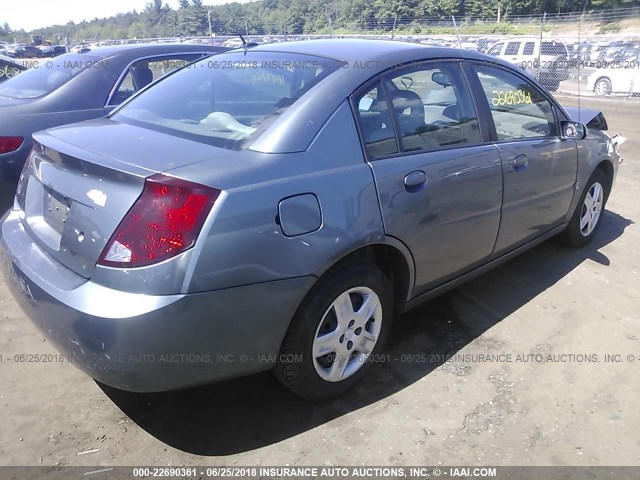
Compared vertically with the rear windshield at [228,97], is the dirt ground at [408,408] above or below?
below

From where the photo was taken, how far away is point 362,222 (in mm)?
2449

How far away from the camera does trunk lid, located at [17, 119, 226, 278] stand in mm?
2100

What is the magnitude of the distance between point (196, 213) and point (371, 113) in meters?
1.10

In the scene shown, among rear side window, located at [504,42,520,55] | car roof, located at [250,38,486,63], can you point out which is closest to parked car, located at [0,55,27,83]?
car roof, located at [250,38,486,63]

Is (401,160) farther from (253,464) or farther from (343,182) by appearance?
(253,464)

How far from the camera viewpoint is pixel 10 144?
13.7 feet

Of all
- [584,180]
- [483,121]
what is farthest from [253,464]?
[584,180]

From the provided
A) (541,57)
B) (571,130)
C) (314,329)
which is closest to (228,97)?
(314,329)

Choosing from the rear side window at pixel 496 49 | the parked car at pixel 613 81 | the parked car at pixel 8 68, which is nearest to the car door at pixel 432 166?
the parked car at pixel 8 68

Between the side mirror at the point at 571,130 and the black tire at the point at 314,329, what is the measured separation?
6.88ft

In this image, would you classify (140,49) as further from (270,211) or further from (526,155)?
(270,211)

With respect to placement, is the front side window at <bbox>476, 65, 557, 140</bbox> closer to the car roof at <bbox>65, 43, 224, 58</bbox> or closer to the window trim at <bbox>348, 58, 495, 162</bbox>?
the window trim at <bbox>348, 58, 495, 162</bbox>

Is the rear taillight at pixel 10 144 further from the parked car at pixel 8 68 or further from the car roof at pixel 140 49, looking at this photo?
the parked car at pixel 8 68

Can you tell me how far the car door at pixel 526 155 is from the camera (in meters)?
3.35
